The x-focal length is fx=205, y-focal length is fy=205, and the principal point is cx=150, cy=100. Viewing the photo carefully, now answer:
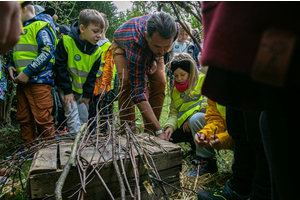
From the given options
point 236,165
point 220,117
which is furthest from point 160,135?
point 236,165

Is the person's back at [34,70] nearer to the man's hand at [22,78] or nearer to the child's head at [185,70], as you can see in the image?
the man's hand at [22,78]

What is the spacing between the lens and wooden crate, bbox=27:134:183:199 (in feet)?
3.92

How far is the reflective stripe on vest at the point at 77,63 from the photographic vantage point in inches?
114

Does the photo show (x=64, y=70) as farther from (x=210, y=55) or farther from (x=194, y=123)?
(x=210, y=55)

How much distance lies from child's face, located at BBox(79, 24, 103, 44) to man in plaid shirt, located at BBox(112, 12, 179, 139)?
0.94 ft

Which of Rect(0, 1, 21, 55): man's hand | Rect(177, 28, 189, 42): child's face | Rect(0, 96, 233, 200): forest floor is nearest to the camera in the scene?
Rect(0, 1, 21, 55): man's hand

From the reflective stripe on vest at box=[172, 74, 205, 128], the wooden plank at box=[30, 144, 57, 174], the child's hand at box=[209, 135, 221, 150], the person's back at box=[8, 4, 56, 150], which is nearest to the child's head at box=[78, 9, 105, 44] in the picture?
the person's back at box=[8, 4, 56, 150]

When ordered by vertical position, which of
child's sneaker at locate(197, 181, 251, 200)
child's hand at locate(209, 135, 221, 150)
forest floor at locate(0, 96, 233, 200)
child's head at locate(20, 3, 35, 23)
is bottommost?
forest floor at locate(0, 96, 233, 200)

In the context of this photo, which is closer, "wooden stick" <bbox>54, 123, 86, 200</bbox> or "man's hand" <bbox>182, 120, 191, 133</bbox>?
"wooden stick" <bbox>54, 123, 86, 200</bbox>

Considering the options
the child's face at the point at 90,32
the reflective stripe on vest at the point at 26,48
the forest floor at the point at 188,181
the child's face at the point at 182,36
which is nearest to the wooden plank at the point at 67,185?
the forest floor at the point at 188,181

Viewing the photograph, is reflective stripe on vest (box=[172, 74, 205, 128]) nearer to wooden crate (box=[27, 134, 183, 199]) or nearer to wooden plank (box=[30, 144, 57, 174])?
wooden crate (box=[27, 134, 183, 199])

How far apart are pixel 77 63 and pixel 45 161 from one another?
1.92 metres

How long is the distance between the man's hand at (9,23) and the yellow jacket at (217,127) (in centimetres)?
166

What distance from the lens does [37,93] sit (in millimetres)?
2600
